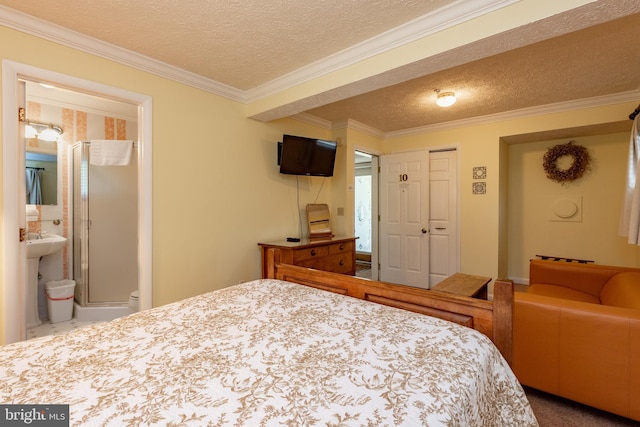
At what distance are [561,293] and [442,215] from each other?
1.99 metres

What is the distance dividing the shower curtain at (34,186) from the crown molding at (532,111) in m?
4.54

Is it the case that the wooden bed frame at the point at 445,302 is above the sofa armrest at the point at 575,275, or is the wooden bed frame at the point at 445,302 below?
above

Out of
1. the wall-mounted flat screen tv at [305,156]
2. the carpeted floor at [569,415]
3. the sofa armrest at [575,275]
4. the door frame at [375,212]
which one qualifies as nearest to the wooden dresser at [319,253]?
the wall-mounted flat screen tv at [305,156]

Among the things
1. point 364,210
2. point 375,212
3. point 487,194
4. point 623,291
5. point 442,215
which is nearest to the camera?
point 623,291

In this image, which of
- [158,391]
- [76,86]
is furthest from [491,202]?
[76,86]

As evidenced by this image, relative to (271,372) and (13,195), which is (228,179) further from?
(271,372)

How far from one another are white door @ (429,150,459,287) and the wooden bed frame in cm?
302

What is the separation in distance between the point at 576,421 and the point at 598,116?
3.18 meters

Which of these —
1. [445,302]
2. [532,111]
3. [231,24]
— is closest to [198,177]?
[231,24]

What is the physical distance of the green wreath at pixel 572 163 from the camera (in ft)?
12.7

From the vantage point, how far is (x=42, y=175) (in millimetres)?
3104

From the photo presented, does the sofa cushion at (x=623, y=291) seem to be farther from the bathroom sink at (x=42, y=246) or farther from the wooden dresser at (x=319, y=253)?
the bathroom sink at (x=42, y=246)

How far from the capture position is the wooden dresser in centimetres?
294

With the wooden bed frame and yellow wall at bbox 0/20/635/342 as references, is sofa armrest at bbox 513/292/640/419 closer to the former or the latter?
the wooden bed frame
